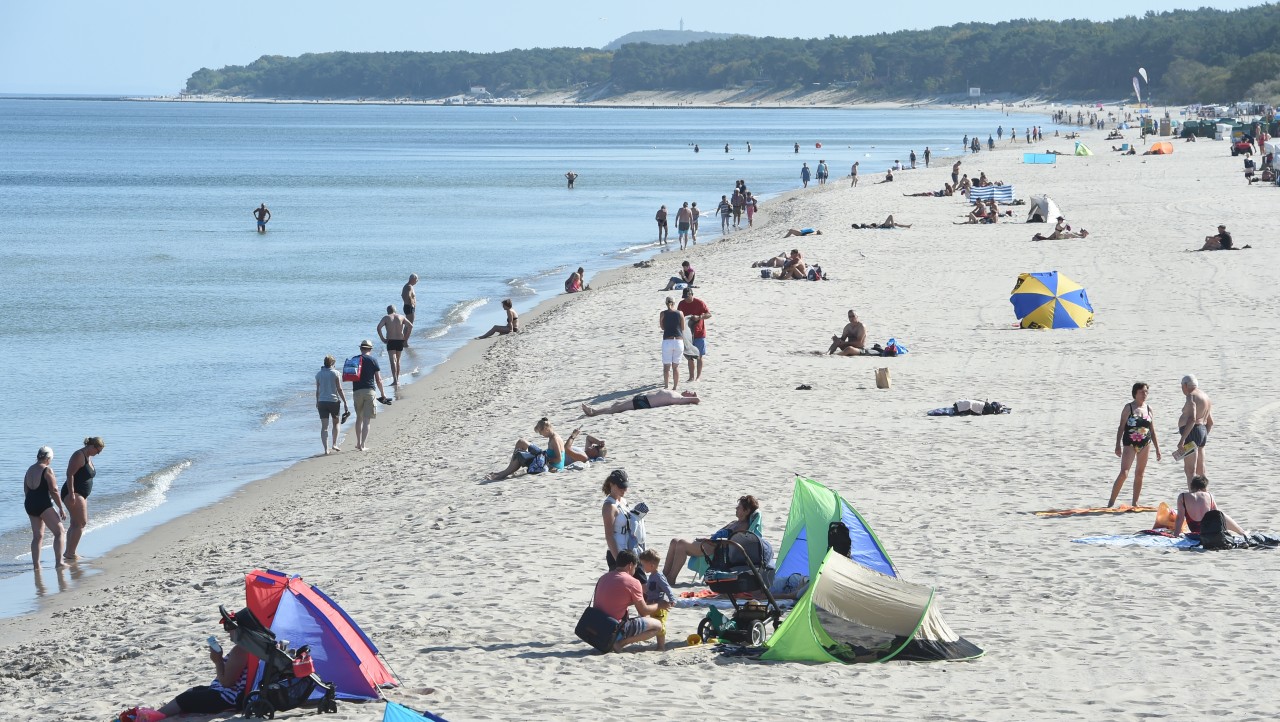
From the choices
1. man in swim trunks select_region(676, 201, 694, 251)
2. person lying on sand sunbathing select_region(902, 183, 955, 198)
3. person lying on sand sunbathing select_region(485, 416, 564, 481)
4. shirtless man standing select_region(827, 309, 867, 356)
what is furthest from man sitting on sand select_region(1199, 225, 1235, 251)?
person lying on sand sunbathing select_region(485, 416, 564, 481)

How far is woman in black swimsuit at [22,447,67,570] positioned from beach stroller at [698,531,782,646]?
6062mm

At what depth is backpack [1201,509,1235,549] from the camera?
33.9 feet

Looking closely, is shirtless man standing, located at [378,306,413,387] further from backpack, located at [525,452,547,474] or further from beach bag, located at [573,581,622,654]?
beach bag, located at [573,581,622,654]

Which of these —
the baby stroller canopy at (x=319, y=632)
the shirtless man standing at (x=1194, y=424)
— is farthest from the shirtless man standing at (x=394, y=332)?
the baby stroller canopy at (x=319, y=632)

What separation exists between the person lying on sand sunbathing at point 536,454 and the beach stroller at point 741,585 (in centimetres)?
413

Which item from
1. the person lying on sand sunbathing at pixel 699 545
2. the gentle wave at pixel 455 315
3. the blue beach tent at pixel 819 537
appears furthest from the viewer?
the gentle wave at pixel 455 315

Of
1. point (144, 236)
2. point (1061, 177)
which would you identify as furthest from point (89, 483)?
point (1061, 177)

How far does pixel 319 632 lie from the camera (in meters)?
7.81

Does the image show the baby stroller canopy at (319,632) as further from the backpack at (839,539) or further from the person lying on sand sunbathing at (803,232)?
the person lying on sand sunbathing at (803,232)

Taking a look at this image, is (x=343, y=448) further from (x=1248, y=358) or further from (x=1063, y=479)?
(x=1248, y=358)

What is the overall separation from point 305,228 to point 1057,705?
44.9m

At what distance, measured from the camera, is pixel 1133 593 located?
9.44 meters

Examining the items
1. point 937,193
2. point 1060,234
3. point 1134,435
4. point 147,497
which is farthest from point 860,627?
point 937,193

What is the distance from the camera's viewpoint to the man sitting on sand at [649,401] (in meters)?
16.2
